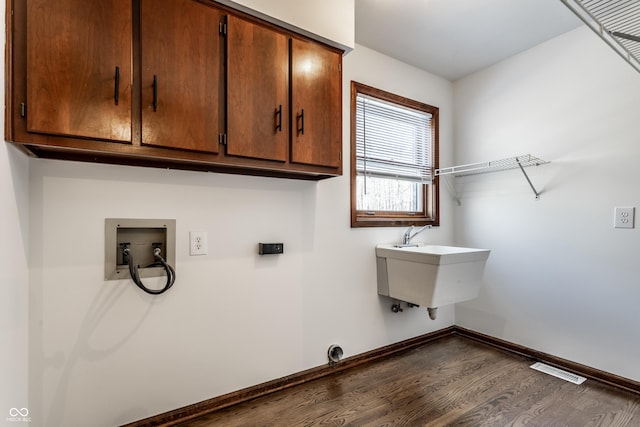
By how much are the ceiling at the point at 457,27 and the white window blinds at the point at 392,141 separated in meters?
0.41

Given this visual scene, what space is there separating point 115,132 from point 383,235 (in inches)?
71.5

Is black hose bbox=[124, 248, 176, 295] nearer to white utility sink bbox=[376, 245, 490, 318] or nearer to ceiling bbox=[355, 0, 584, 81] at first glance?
white utility sink bbox=[376, 245, 490, 318]

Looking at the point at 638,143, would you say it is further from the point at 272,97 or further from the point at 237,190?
the point at 237,190

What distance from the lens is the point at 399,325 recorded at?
248cm

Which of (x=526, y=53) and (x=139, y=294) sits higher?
(x=526, y=53)

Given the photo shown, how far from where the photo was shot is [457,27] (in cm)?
210

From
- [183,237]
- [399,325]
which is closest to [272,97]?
[183,237]

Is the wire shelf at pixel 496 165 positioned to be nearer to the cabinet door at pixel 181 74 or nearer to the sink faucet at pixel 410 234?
the sink faucet at pixel 410 234

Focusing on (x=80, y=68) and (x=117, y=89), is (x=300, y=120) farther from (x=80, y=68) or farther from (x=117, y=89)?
(x=80, y=68)

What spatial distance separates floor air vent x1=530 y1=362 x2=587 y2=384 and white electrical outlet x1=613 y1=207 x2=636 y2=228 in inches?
38.7

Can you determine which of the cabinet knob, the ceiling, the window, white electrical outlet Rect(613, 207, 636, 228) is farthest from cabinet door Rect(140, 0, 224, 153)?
white electrical outlet Rect(613, 207, 636, 228)

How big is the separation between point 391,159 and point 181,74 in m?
1.68

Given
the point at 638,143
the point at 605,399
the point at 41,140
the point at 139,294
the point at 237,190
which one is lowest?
the point at 605,399

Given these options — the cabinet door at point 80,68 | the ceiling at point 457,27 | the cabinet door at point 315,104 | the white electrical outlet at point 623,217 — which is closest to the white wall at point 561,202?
the white electrical outlet at point 623,217
